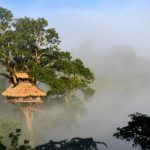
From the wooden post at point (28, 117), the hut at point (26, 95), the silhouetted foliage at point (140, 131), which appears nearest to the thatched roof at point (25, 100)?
the hut at point (26, 95)

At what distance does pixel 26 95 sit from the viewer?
171 feet

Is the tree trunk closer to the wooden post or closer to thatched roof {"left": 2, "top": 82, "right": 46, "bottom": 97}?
the wooden post

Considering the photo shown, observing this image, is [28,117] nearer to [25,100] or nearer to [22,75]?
[25,100]

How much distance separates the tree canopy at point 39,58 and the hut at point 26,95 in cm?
105

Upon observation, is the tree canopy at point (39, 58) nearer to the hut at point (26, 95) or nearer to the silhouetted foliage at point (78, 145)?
the hut at point (26, 95)

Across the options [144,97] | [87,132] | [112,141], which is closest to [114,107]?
[144,97]

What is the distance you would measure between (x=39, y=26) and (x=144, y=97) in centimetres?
6281

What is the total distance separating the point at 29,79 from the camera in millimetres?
54219

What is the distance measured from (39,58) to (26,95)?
572 cm

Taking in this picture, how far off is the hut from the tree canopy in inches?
41.3

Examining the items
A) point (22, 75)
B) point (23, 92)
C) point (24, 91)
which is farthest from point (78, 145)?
point (22, 75)

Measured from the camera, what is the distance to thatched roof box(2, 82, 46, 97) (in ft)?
171

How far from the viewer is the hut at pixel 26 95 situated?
52.3 metres

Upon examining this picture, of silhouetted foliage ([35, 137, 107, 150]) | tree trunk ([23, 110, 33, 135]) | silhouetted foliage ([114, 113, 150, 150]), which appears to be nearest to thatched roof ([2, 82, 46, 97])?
tree trunk ([23, 110, 33, 135])
